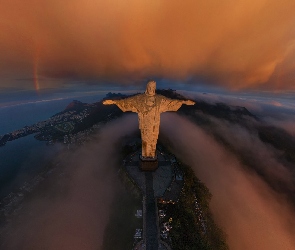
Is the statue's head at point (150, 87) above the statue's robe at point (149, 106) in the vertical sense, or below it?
above

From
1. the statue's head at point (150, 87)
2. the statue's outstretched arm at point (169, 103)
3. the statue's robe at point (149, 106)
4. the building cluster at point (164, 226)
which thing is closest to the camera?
the building cluster at point (164, 226)

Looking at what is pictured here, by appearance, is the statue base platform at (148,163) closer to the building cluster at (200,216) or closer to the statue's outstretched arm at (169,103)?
the building cluster at (200,216)

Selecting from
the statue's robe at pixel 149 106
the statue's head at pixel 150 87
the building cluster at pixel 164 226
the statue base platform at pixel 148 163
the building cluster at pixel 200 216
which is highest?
the statue's head at pixel 150 87

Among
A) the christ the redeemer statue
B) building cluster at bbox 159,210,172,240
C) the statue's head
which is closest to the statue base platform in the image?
the christ the redeemer statue

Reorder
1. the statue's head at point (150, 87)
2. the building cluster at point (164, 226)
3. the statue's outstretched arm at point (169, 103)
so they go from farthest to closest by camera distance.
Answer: the statue's outstretched arm at point (169, 103), the statue's head at point (150, 87), the building cluster at point (164, 226)

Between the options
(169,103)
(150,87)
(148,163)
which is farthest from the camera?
(148,163)

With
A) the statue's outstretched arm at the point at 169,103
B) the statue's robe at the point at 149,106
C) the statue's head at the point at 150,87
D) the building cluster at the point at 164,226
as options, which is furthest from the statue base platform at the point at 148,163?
the statue's head at the point at 150,87

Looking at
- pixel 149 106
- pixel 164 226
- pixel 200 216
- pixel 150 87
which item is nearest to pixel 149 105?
pixel 149 106

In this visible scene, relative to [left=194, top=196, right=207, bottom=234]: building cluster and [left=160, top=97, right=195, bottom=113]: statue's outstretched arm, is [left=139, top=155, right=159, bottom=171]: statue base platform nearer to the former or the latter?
[left=194, top=196, right=207, bottom=234]: building cluster

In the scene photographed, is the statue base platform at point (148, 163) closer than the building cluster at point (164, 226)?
No

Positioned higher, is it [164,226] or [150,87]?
[150,87]

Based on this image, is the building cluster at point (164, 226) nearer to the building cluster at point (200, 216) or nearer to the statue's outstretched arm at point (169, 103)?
the building cluster at point (200, 216)

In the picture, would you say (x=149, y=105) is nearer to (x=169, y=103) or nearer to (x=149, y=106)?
(x=149, y=106)

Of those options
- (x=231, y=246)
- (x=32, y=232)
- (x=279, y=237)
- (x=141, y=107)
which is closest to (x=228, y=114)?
(x=279, y=237)
